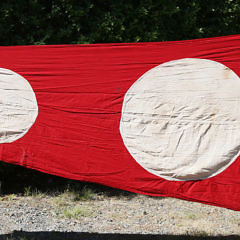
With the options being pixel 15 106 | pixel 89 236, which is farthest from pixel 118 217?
pixel 15 106

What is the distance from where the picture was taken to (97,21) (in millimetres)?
5172

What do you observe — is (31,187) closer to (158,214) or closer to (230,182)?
(158,214)

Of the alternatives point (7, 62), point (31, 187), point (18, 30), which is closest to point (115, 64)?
point (7, 62)

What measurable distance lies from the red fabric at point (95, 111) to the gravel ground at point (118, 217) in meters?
1.25

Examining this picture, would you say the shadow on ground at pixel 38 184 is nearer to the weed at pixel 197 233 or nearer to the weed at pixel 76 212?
the weed at pixel 76 212

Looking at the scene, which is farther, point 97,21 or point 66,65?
point 97,21

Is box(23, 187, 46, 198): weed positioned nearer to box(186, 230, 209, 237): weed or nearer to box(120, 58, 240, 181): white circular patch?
box(186, 230, 209, 237): weed

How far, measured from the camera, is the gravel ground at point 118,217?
4266 millimetres

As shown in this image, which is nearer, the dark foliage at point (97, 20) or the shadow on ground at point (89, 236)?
the shadow on ground at point (89, 236)

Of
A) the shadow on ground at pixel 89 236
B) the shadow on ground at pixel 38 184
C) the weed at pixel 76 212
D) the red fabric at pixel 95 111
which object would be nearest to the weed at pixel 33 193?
the shadow on ground at pixel 38 184

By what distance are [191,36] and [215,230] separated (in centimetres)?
280

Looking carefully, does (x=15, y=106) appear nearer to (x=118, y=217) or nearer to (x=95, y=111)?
(x=95, y=111)

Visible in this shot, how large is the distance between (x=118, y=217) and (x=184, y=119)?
2.13m

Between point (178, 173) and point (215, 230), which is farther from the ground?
point (178, 173)
